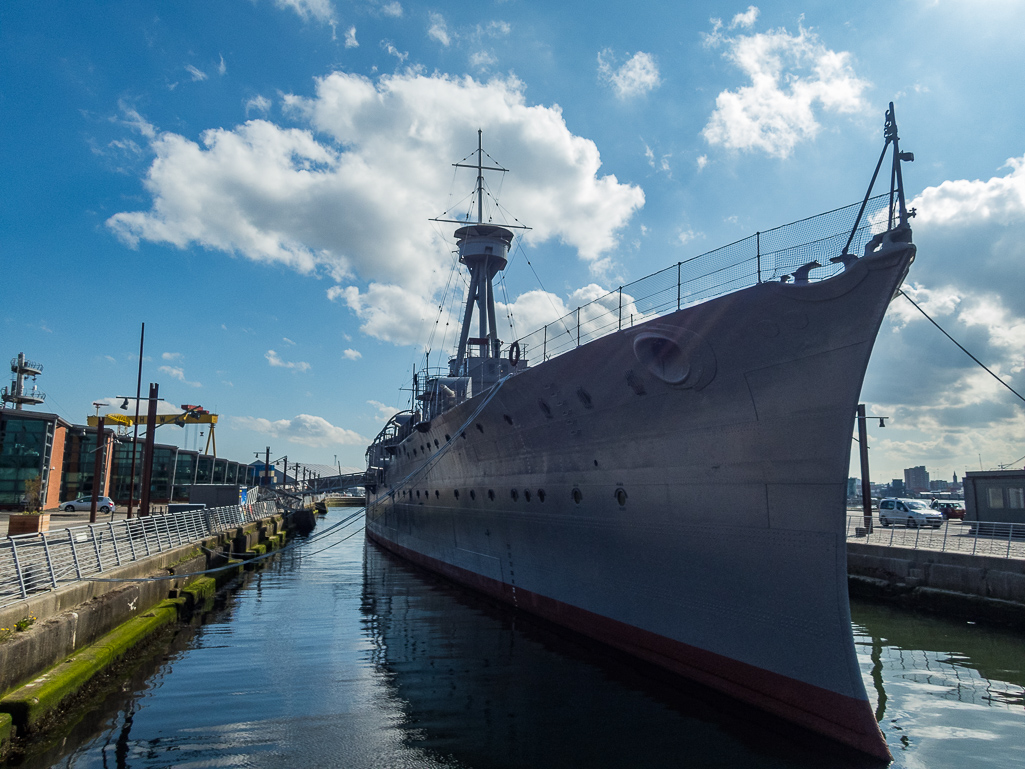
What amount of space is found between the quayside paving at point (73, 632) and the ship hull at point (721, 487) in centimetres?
591

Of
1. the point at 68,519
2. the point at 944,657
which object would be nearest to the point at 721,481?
the point at 944,657

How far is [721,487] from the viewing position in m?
7.77

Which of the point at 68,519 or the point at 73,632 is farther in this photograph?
the point at 68,519

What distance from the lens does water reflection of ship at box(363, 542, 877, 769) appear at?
629cm

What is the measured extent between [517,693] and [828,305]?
6203 millimetres

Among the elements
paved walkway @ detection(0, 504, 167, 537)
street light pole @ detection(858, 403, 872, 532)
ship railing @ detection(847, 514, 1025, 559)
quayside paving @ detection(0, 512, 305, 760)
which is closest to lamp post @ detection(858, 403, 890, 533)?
street light pole @ detection(858, 403, 872, 532)

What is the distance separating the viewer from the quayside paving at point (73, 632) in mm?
6410

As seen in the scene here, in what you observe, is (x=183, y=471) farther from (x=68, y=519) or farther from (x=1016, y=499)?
(x=1016, y=499)

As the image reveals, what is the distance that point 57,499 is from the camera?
4175 centimetres

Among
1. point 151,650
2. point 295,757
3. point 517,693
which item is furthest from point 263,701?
point 151,650

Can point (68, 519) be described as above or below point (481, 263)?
below

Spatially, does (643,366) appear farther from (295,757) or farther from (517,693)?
(295,757)

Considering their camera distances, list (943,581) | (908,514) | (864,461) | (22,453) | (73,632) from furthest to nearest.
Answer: (22,453)
(864,461)
(908,514)
(943,581)
(73,632)

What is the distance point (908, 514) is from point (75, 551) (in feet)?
91.3
